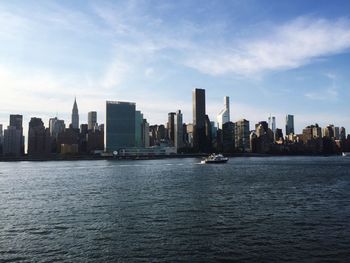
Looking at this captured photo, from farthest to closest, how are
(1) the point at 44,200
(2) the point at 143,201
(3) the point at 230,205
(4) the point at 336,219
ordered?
(1) the point at 44,200 < (2) the point at 143,201 < (3) the point at 230,205 < (4) the point at 336,219

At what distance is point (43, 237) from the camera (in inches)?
1727

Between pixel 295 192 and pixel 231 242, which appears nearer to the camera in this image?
pixel 231 242

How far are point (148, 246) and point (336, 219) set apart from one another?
1061 inches

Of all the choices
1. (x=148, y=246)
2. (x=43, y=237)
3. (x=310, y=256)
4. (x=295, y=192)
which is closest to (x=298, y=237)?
(x=310, y=256)

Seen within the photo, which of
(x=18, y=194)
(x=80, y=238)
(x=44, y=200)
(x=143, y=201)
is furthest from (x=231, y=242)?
(x=18, y=194)

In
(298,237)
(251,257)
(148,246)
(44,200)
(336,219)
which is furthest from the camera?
(44,200)

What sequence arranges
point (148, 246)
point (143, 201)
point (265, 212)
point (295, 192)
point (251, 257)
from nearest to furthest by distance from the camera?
point (251, 257), point (148, 246), point (265, 212), point (143, 201), point (295, 192)

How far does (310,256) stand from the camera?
35656mm

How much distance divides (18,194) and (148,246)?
60.1m

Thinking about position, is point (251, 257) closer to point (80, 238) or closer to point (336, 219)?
point (80, 238)

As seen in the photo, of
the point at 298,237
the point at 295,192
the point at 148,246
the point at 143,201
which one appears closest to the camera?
the point at 148,246

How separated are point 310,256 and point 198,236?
12.3m

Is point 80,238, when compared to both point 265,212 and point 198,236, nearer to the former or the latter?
point 198,236

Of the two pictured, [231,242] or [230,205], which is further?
[230,205]
